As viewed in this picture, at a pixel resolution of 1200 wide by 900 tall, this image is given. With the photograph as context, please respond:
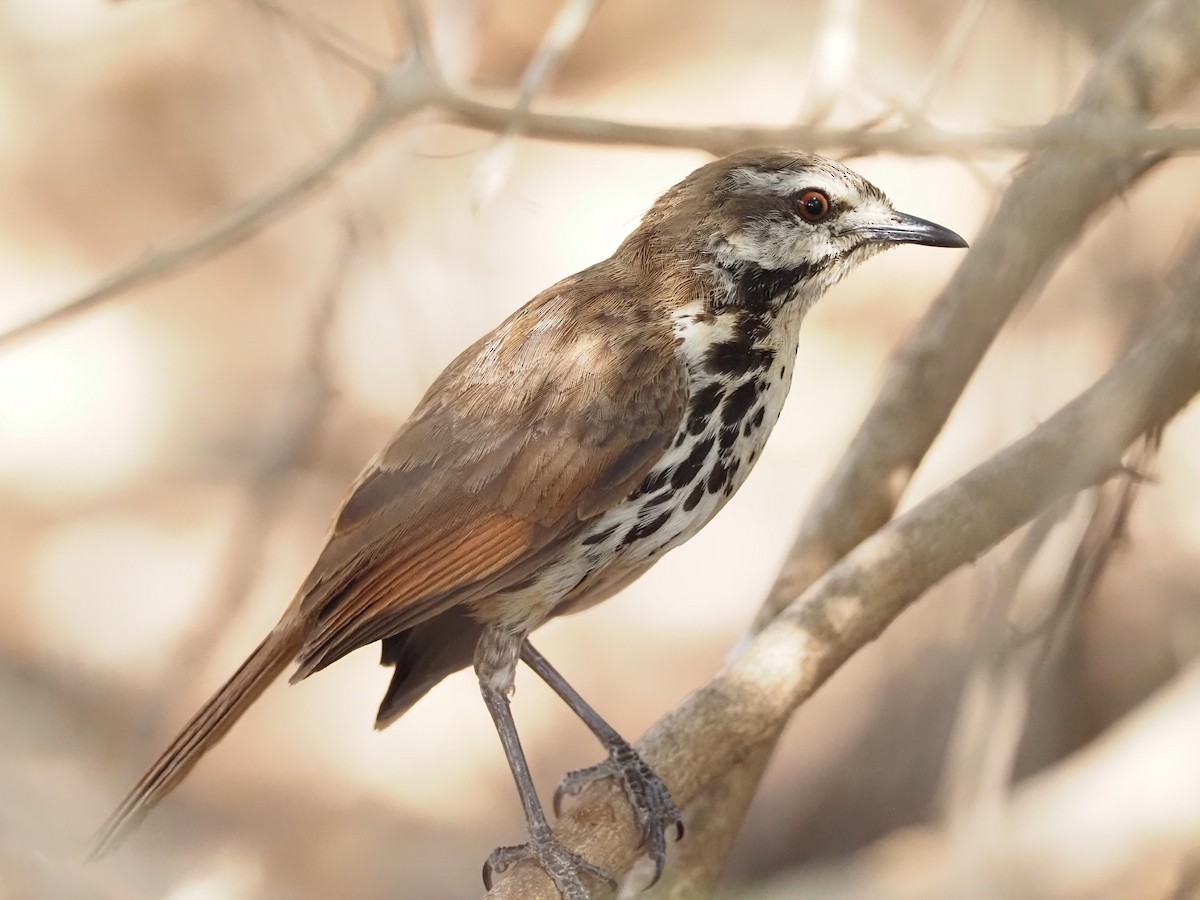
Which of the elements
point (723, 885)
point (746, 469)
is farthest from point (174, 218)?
point (746, 469)

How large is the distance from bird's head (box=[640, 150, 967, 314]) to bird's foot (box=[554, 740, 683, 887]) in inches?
40.4

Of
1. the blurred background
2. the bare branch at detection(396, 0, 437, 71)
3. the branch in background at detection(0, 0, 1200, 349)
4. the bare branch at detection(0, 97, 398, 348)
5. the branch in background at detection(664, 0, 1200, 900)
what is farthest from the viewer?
the blurred background

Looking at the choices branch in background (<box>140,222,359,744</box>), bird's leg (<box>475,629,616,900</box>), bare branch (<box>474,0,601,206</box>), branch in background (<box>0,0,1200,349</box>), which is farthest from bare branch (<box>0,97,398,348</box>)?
branch in background (<box>140,222,359,744</box>)

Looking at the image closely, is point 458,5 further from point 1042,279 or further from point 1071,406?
point 1071,406

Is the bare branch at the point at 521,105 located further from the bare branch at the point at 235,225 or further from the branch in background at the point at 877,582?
the branch in background at the point at 877,582

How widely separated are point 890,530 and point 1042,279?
924mm

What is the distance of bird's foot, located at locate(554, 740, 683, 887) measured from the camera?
3.08m

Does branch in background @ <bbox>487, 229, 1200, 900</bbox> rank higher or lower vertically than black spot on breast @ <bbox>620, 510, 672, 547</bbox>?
lower

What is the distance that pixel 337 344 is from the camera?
612 centimetres

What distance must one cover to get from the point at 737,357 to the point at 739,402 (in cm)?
9

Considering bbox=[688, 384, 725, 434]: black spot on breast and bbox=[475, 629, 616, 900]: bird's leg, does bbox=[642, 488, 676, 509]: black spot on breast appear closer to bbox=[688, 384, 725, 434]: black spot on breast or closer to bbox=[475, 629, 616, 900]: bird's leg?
bbox=[688, 384, 725, 434]: black spot on breast

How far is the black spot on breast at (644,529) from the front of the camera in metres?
2.86

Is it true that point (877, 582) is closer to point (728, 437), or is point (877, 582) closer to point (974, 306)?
point (728, 437)

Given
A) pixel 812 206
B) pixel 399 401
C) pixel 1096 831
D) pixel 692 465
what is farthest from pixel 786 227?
pixel 399 401
